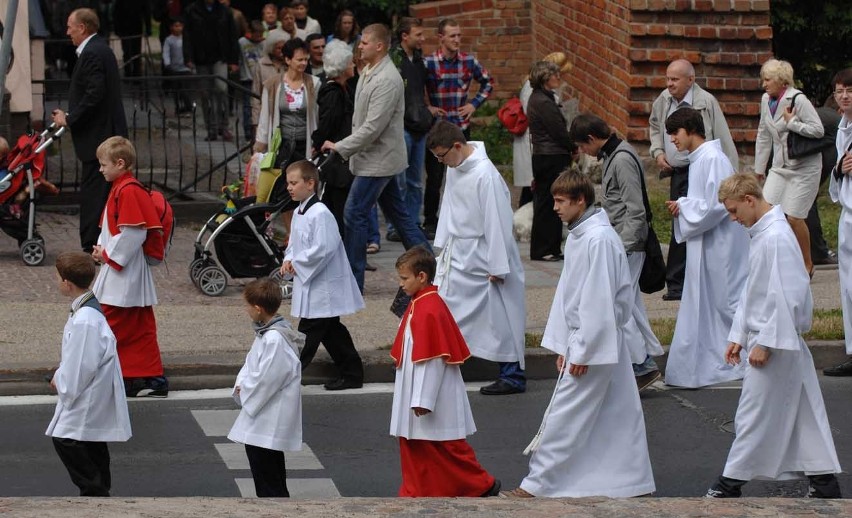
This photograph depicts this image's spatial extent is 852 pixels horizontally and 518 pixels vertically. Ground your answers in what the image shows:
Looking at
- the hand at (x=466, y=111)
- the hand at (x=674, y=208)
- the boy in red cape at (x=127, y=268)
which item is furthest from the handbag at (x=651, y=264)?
the hand at (x=466, y=111)

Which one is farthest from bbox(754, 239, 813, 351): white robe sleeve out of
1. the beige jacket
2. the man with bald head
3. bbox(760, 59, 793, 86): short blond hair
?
the beige jacket

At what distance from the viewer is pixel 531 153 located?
14203mm

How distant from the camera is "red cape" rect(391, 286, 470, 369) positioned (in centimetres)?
717

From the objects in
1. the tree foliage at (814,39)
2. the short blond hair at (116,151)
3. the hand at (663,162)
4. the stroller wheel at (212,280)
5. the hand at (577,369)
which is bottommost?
the stroller wheel at (212,280)

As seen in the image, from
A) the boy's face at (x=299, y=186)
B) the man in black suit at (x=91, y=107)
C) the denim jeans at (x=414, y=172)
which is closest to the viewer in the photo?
the boy's face at (x=299, y=186)

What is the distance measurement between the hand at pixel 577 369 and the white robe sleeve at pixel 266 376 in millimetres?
1302

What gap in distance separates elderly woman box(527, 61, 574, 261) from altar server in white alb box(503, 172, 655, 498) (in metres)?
5.89

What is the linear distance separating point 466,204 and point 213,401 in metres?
1.93

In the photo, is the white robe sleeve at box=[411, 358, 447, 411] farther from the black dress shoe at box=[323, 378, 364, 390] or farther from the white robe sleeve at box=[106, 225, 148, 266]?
the white robe sleeve at box=[106, 225, 148, 266]

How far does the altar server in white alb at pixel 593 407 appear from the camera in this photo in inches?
286

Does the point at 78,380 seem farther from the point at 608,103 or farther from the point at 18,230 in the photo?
the point at 608,103

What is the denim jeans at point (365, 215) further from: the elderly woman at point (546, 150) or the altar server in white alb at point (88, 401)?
the altar server in white alb at point (88, 401)

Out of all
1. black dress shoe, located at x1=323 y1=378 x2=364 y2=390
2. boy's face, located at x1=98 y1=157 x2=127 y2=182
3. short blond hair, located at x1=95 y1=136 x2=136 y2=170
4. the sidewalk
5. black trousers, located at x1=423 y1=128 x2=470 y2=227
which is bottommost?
black dress shoe, located at x1=323 y1=378 x2=364 y2=390

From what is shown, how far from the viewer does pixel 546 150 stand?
43.8 ft
